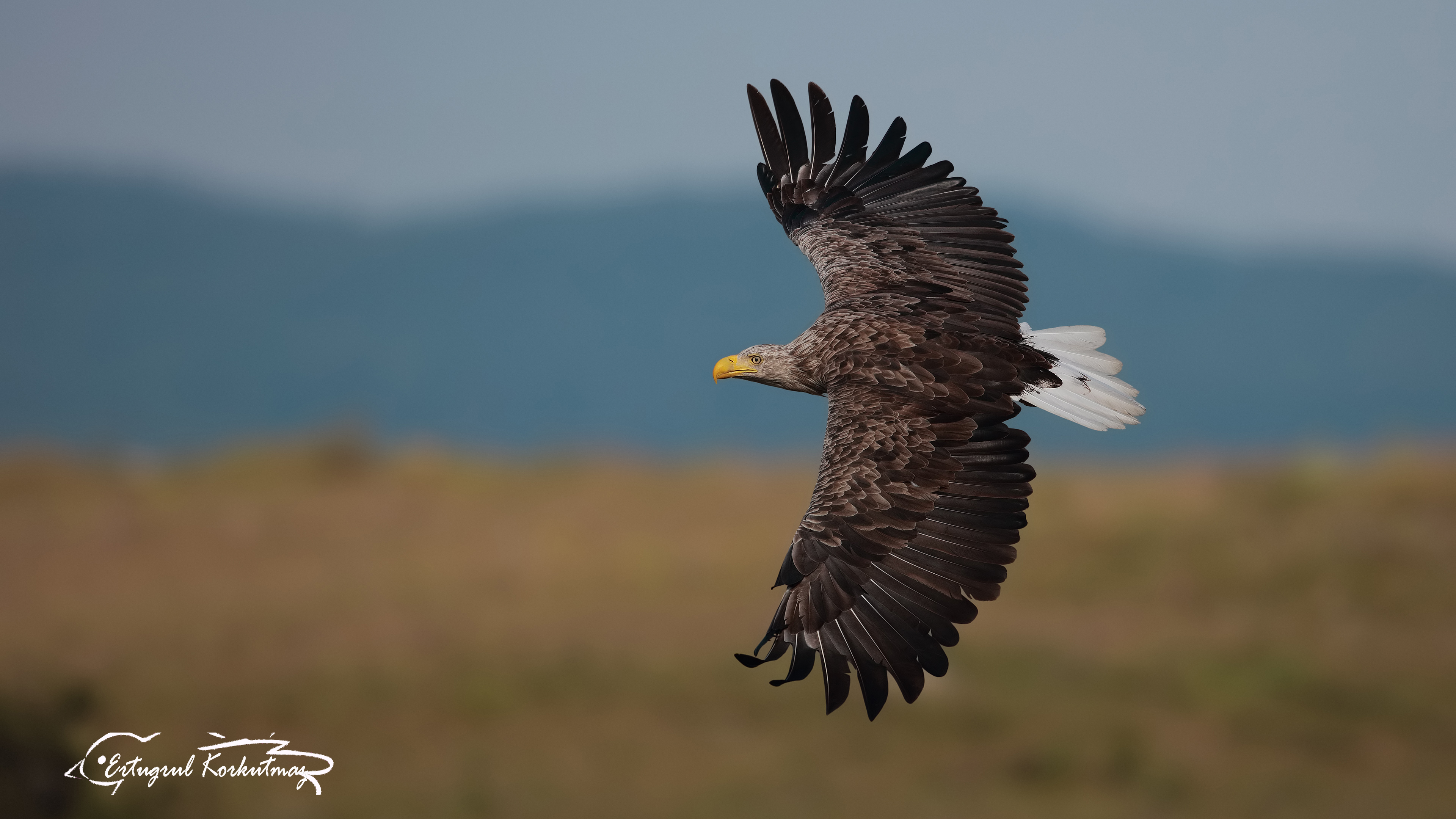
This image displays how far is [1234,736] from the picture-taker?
2942cm

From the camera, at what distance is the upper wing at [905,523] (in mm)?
7535

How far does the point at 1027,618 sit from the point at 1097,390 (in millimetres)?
22404

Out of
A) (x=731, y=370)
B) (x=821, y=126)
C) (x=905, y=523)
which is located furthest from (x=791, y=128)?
(x=905, y=523)

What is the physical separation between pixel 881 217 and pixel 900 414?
6.19ft

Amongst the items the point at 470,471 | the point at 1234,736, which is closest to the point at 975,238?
the point at 1234,736

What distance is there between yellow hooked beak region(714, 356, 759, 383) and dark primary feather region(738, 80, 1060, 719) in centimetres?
63

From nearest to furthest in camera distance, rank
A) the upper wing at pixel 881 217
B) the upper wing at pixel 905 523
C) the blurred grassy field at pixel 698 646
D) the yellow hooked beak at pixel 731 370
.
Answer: the upper wing at pixel 905 523 → the upper wing at pixel 881 217 → the yellow hooked beak at pixel 731 370 → the blurred grassy field at pixel 698 646

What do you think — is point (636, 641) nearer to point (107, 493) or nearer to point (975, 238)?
point (107, 493)

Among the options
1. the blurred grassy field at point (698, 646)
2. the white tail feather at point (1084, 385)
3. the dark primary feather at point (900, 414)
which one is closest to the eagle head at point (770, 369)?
the dark primary feather at point (900, 414)

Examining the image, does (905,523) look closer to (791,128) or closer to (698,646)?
(791,128)

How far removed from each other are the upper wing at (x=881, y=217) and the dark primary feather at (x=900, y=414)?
0.04 feet

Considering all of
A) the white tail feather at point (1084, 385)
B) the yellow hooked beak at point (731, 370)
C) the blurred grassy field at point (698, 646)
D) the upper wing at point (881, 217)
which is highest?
the upper wing at point (881, 217)

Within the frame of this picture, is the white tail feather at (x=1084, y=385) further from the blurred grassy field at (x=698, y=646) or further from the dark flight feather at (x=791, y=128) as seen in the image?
the blurred grassy field at (x=698, y=646)

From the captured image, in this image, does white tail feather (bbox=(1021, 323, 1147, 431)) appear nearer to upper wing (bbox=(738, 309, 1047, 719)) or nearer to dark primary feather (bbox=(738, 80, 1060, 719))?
dark primary feather (bbox=(738, 80, 1060, 719))
